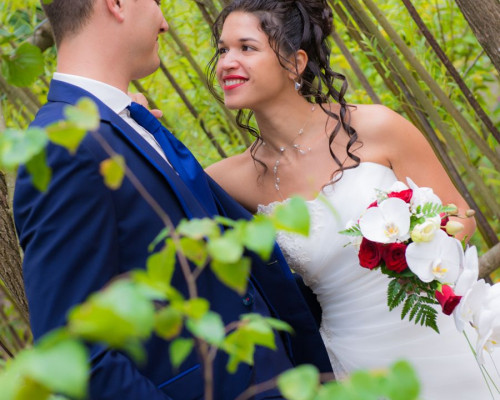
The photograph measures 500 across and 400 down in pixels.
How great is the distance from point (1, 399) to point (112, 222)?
36.0 inches

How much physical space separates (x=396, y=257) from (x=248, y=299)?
0.38 meters

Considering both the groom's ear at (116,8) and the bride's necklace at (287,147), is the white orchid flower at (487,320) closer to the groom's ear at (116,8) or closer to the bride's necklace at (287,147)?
the bride's necklace at (287,147)

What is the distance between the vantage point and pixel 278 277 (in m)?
1.97

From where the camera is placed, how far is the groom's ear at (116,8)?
1.71 m

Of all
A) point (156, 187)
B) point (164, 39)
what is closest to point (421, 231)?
point (156, 187)

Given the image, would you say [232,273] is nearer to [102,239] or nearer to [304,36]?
[102,239]

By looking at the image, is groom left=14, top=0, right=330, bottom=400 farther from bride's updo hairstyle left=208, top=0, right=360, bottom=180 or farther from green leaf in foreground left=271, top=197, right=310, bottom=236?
green leaf in foreground left=271, top=197, right=310, bottom=236

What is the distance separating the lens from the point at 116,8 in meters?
1.72

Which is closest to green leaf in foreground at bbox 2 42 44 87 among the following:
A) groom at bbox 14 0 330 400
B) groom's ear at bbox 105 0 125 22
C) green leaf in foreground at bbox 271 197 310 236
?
groom at bbox 14 0 330 400

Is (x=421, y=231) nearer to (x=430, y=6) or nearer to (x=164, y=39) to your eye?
(x=164, y=39)

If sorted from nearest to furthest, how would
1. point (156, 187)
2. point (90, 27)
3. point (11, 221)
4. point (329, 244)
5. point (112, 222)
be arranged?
1. point (112, 222)
2. point (156, 187)
3. point (90, 27)
4. point (11, 221)
5. point (329, 244)

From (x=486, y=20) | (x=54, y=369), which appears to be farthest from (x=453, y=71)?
(x=54, y=369)

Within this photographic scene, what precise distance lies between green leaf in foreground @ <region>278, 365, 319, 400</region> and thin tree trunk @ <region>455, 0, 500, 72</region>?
1425 millimetres

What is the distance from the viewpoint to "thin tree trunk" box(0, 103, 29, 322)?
1.92 metres
